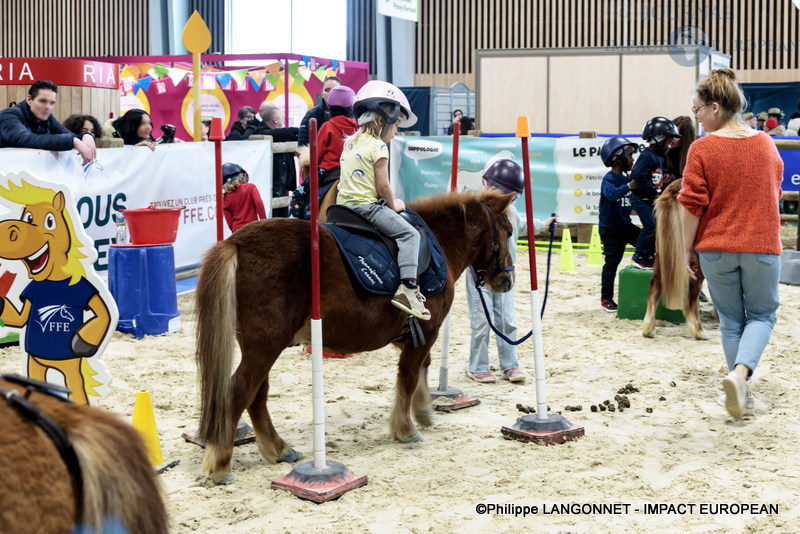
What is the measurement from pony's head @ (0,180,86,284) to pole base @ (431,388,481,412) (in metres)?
2.23

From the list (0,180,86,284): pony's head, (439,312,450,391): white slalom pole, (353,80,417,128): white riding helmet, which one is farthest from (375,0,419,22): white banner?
(0,180,86,284): pony's head

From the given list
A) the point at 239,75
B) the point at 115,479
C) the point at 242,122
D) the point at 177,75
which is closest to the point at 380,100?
the point at 115,479

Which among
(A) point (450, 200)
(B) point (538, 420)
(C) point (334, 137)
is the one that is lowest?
(B) point (538, 420)

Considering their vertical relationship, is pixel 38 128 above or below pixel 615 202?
above

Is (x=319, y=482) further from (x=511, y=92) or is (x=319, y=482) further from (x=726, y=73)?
(x=511, y=92)

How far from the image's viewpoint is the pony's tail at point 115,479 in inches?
61.3

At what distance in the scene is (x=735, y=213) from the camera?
174 inches

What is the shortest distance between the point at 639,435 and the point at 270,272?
2.18 metres

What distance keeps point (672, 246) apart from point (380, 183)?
3255mm

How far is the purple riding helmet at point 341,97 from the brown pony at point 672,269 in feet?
8.50

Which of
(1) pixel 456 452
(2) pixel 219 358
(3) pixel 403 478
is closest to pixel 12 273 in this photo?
(2) pixel 219 358

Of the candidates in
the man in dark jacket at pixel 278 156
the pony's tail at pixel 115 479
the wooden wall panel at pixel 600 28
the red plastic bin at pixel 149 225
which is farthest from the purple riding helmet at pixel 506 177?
the wooden wall panel at pixel 600 28

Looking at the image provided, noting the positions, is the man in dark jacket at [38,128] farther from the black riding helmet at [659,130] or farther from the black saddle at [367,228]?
the black riding helmet at [659,130]

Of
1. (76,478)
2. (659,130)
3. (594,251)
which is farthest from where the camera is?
(594,251)
